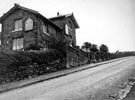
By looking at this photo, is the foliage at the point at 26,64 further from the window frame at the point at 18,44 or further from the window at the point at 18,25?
the window at the point at 18,25

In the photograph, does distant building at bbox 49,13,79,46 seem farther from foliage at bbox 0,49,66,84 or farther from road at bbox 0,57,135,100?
road at bbox 0,57,135,100

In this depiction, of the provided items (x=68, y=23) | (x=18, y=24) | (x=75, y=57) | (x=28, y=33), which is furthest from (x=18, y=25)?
(x=68, y=23)

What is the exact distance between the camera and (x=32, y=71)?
46.1 feet

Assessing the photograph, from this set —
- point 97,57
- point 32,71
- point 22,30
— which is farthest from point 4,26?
point 97,57

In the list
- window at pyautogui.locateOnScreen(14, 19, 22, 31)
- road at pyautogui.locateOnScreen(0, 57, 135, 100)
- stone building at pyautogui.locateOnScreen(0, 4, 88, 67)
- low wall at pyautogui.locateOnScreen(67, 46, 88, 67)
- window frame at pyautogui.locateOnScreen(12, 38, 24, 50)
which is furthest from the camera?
window at pyautogui.locateOnScreen(14, 19, 22, 31)

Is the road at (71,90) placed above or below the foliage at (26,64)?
below

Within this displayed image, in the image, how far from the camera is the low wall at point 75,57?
20231 millimetres

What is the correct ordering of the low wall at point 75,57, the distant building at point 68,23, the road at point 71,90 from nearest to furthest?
the road at point 71,90 < the low wall at point 75,57 < the distant building at point 68,23

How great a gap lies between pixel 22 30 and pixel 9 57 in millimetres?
9767

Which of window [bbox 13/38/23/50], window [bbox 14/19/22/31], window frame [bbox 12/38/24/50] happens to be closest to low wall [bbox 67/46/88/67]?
window frame [bbox 12/38/24/50]

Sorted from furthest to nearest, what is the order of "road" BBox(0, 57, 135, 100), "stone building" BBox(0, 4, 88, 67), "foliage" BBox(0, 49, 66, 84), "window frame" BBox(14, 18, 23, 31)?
"window frame" BBox(14, 18, 23, 31)
"stone building" BBox(0, 4, 88, 67)
"foliage" BBox(0, 49, 66, 84)
"road" BBox(0, 57, 135, 100)

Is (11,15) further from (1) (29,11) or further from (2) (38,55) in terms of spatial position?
(2) (38,55)

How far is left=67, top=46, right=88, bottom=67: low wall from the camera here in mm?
20231

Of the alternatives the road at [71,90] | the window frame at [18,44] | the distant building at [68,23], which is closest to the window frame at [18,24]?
the window frame at [18,44]
